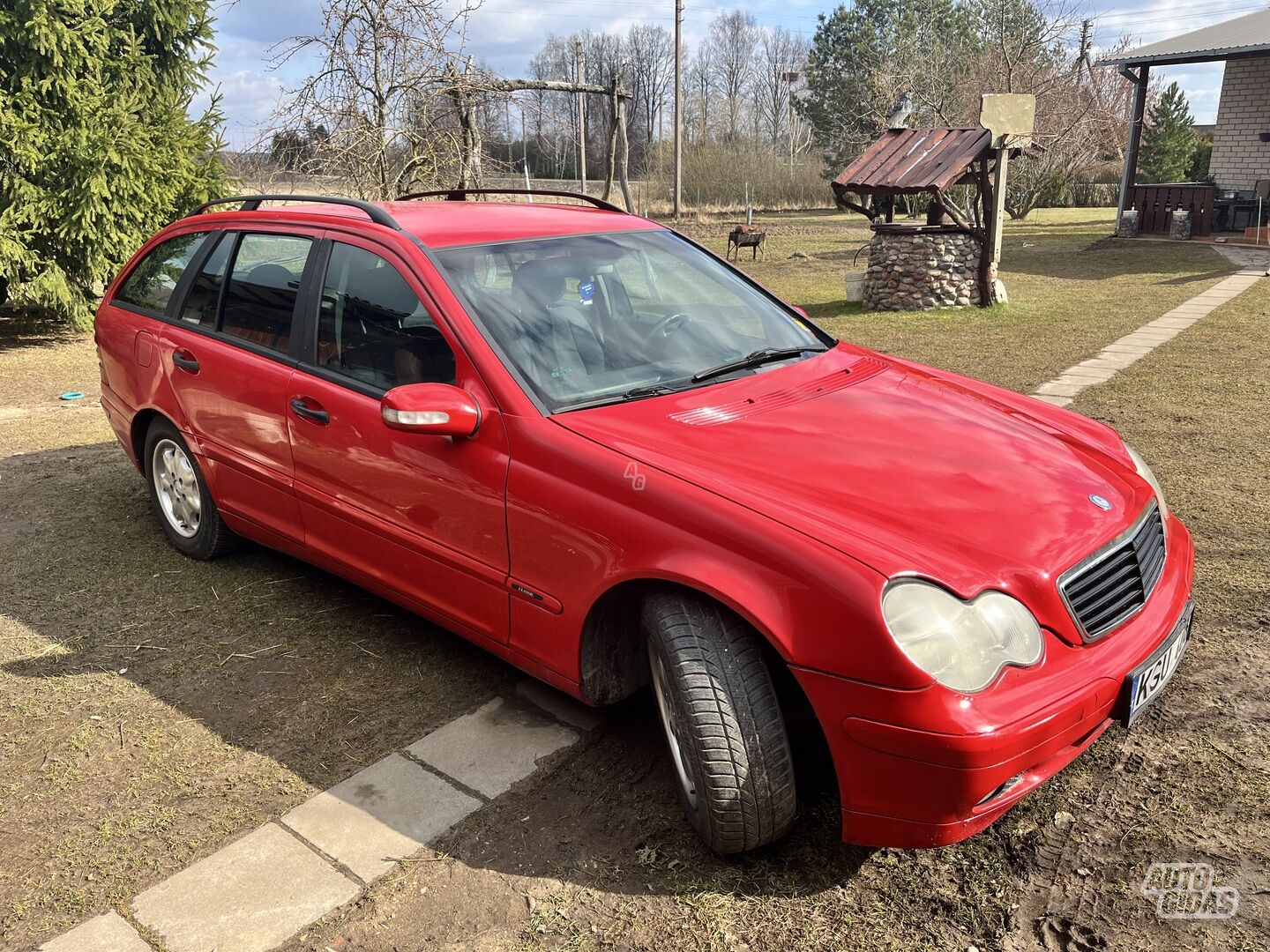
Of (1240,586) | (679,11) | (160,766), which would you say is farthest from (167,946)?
(679,11)

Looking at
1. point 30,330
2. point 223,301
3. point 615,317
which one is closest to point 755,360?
point 615,317

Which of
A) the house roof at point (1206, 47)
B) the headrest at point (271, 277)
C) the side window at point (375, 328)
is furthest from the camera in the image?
the house roof at point (1206, 47)

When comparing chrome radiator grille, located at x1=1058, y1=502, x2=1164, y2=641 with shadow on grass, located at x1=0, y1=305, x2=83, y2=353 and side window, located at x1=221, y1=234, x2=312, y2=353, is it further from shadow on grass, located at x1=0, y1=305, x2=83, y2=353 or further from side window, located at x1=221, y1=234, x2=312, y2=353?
shadow on grass, located at x1=0, y1=305, x2=83, y2=353

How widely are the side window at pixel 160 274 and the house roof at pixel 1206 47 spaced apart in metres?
20.5

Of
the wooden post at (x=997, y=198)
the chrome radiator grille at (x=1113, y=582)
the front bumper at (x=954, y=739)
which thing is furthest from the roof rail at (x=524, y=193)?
the wooden post at (x=997, y=198)

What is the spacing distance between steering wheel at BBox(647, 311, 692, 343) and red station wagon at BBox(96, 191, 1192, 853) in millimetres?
15

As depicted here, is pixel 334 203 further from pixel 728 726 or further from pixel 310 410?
pixel 728 726

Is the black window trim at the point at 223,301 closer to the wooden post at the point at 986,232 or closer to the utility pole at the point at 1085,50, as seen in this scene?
the wooden post at the point at 986,232

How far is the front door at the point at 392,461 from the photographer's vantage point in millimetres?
3053

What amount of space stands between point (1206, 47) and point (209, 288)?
71.6 feet

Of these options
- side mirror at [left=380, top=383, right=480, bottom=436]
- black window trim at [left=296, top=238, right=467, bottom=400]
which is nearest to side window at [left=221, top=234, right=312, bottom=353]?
black window trim at [left=296, top=238, right=467, bottom=400]

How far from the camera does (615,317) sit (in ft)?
11.4

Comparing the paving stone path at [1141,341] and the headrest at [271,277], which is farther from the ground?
the headrest at [271,277]

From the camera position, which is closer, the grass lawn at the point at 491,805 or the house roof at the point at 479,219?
the grass lawn at the point at 491,805
